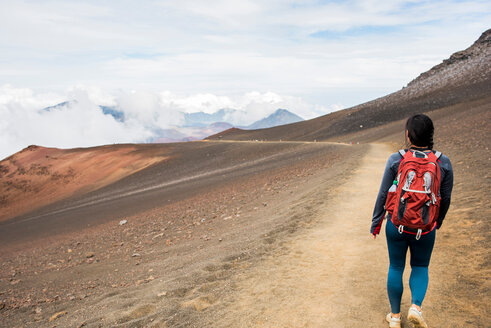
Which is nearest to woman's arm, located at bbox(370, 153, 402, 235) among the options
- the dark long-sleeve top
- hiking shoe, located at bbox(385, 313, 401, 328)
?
the dark long-sleeve top

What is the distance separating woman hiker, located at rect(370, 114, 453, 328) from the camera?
3.09 m

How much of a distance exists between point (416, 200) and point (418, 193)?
65 mm

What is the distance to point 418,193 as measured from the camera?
308 cm

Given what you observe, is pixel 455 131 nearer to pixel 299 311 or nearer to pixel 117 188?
pixel 299 311

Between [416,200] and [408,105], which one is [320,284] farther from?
[408,105]

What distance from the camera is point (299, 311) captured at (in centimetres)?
431

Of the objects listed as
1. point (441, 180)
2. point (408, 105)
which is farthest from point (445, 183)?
point (408, 105)

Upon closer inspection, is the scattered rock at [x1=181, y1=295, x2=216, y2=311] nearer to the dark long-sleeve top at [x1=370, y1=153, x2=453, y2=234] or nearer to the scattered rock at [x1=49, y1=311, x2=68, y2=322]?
the dark long-sleeve top at [x1=370, y1=153, x2=453, y2=234]

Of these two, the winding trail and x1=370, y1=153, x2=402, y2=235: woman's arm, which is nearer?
x1=370, y1=153, x2=402, y2=235: woman's arm

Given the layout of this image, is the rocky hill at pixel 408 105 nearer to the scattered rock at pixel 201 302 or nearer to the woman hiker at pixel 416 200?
the scattered rock at pixel 201 302

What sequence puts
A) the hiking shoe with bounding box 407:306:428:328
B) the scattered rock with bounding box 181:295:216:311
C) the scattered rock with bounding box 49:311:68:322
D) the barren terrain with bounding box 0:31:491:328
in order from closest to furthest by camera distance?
the hiking shoe with bounding box 407:306:428:328, the barren terrain with bounding box 0:31:491:328, the scattered rock with bounding box 181:295:216:311, the scattered rock with bounding box 49:311:68:322

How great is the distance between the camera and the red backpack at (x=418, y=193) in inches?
121

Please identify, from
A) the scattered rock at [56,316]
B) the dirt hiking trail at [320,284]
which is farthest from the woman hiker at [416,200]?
the scattered rock at [56,316]

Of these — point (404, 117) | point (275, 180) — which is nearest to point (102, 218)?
point (275, 180)
